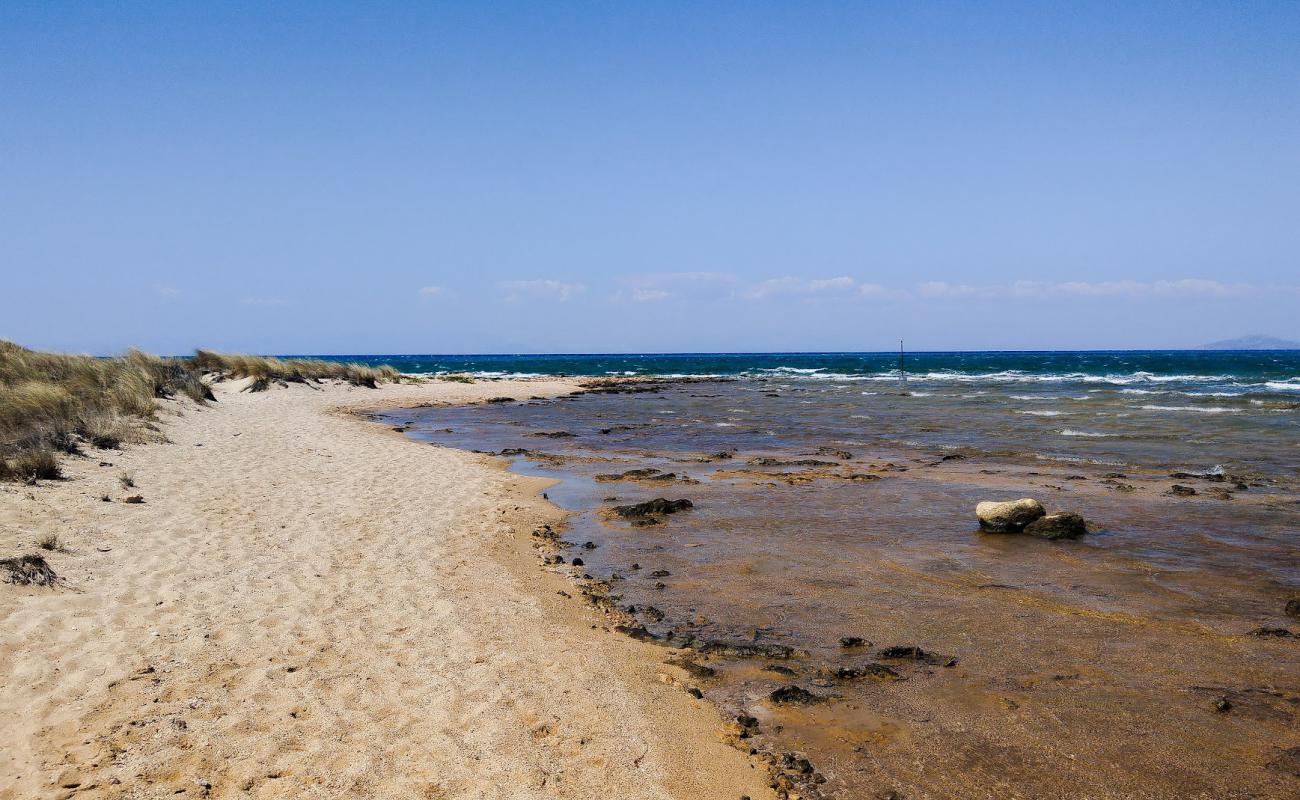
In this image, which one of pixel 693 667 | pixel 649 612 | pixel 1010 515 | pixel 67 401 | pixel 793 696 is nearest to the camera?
pixel 793 696

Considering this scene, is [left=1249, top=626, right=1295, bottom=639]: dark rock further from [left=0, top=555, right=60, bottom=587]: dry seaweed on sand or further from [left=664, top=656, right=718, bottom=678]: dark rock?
[left=0, top=555, right=60, bottom=587]: dry seaweed on sand

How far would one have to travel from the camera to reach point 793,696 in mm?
4766

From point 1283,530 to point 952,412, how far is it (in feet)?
64.1

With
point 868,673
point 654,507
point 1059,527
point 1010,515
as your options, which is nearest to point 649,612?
point 868,673

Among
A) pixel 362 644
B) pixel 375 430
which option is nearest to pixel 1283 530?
pixel 362 644

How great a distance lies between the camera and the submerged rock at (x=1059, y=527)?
8922mm

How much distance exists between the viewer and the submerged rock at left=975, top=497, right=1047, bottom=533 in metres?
9.16

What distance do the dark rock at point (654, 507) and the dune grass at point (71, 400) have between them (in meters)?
7.20

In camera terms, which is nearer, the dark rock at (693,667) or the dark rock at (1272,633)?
the dark rock at (693,667)

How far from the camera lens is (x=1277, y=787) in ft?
12.3

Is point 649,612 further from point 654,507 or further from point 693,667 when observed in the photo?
point 654,507

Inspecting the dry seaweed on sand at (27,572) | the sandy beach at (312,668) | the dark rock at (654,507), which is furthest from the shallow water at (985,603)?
the dry seaweed on sand at (27,572)

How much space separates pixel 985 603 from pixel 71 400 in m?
15.8

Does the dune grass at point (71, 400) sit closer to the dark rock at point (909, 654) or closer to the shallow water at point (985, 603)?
the shallow water at point (985, 603)
